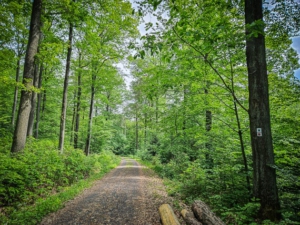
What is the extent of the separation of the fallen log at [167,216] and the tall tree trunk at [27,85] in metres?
6.55

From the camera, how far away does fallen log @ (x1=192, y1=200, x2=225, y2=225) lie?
12.3ft

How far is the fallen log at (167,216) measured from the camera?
4.13 metres

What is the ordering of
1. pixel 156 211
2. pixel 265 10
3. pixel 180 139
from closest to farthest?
pixel 265 10 < pixel 156 211 < pixel 180 139

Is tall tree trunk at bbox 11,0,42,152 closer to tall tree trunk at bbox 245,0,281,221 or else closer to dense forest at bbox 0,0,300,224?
dense forest at bbox 0,0,300,224

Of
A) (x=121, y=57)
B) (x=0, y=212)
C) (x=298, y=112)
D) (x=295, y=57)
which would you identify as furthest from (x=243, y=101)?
(x=121, y=57)

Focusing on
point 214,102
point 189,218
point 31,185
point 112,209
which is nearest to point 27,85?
point 31,185

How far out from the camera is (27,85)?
715cm

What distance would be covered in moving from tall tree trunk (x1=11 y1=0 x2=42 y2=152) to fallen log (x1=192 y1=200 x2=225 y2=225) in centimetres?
745

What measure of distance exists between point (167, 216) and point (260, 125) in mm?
3312

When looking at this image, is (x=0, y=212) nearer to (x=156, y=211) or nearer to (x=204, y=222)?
(x=156, y=211)

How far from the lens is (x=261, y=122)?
3975 mm

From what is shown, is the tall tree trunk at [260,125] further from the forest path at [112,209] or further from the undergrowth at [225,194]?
the forest path at [112,209]

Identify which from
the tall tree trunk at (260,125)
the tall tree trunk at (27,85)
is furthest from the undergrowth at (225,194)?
the tall tree trunk at (27,85)

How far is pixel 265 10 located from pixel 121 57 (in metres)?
11.7
